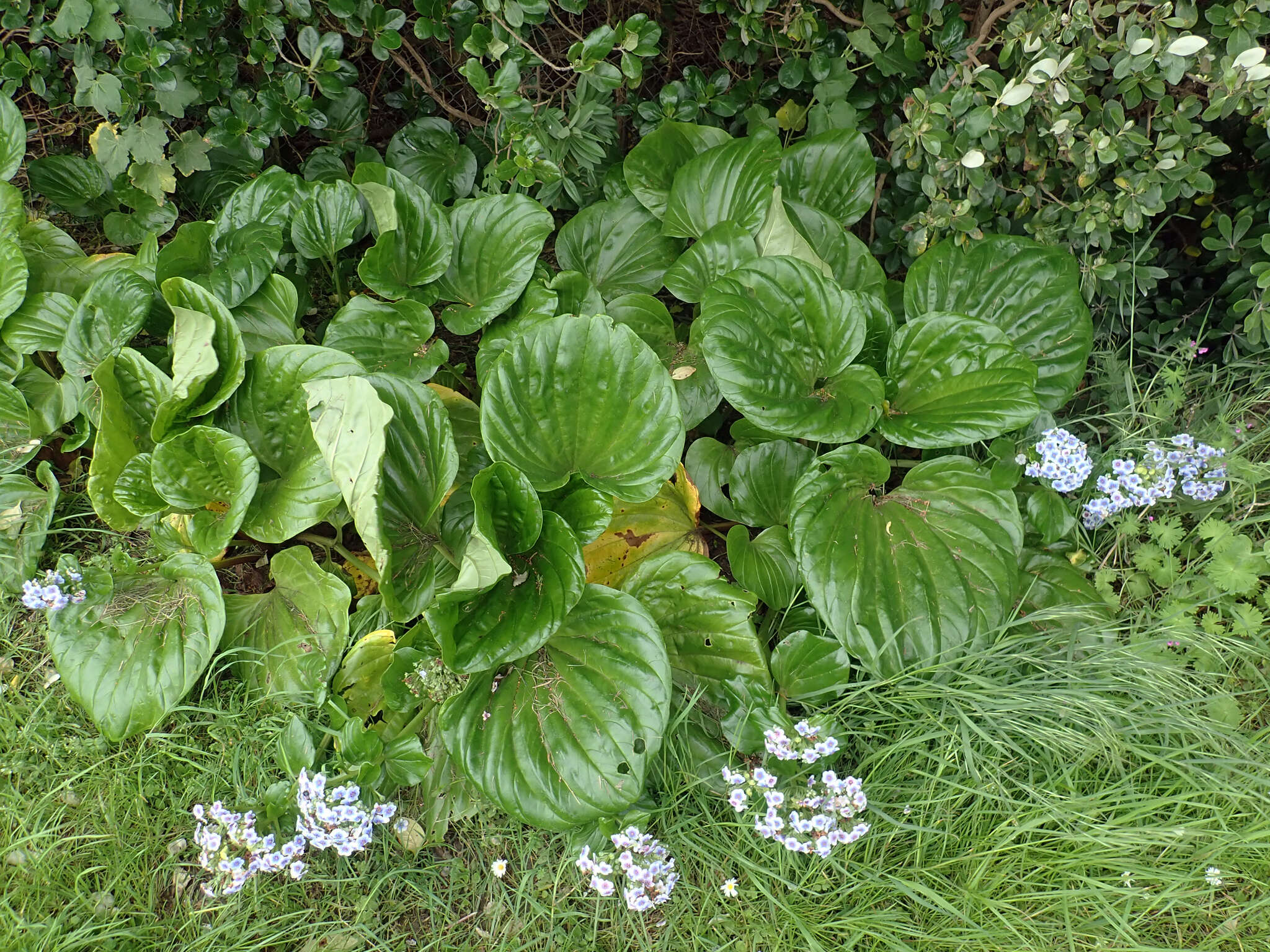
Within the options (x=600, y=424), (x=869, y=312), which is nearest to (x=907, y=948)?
(x=600, y=424)

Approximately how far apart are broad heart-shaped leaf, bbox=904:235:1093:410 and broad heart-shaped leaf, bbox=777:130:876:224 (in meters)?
0.27

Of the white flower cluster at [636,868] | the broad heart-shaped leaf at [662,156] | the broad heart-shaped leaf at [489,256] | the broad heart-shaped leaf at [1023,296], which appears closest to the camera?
the white flower cluster at [636,868]

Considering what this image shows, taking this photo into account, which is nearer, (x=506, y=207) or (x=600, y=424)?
(x=600, y=424)

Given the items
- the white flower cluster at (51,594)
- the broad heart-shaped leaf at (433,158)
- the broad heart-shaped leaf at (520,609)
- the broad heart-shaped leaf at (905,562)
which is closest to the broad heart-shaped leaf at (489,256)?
the broad heart-shaped leaf at (433,158)

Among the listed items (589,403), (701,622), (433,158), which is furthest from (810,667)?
(433,158)

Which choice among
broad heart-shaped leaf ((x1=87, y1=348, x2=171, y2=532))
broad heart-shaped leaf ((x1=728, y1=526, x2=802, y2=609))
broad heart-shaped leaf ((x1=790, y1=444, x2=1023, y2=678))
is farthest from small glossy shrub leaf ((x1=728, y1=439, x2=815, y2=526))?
broad heart-shaped leaf ((x1=87, y1=348, x2=171, y2=532))

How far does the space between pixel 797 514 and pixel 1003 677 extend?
1.66 feet

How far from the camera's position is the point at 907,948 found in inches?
58.1

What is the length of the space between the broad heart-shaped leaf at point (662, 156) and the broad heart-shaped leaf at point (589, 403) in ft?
Answer: 2.04

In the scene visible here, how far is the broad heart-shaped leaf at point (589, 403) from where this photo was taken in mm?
1655

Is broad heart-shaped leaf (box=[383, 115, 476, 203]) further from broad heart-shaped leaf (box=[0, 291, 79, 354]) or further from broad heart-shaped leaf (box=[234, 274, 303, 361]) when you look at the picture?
broad heart-shaped leaf (box=[0, 291, 79, 354])

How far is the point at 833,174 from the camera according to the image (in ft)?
6.87

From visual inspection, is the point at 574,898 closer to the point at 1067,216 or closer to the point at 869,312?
the point at 869,312

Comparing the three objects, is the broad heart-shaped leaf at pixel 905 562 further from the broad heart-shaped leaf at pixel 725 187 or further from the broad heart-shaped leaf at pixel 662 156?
the broad heart-shaped leaf at pixel 662 156
